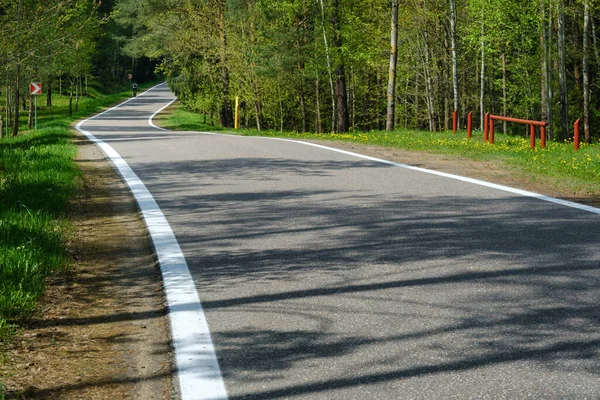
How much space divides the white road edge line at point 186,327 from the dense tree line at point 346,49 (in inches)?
1105

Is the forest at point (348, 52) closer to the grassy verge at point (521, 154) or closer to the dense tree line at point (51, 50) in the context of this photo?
the dense tree line at point (51, 50)

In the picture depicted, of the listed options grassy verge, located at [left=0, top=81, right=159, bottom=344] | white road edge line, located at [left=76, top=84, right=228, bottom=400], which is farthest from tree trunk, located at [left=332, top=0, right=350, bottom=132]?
white road edge line, located at [left=76, top=84, right=228, bottom=400]

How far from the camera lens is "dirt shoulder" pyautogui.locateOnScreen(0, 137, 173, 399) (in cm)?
415

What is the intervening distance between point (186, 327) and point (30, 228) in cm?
331

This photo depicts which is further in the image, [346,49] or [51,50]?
[346,49]

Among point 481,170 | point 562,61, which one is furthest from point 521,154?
point 562,61

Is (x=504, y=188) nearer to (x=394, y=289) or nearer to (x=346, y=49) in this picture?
(x=394, y=289)

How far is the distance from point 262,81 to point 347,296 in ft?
140

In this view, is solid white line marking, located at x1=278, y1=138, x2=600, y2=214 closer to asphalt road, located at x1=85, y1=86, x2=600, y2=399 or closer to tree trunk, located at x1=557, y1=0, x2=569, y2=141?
asphalt road, located at x1=85, y1=86, x2=600, y2=399

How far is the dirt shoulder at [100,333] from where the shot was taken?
4.15 m

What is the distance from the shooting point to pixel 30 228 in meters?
7.73

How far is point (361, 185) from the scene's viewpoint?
1123cm

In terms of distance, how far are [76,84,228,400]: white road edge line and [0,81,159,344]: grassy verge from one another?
34.5 inches

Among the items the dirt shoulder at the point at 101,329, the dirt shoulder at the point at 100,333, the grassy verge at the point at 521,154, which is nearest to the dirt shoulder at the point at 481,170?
the grassy verge at the point at 521,154
